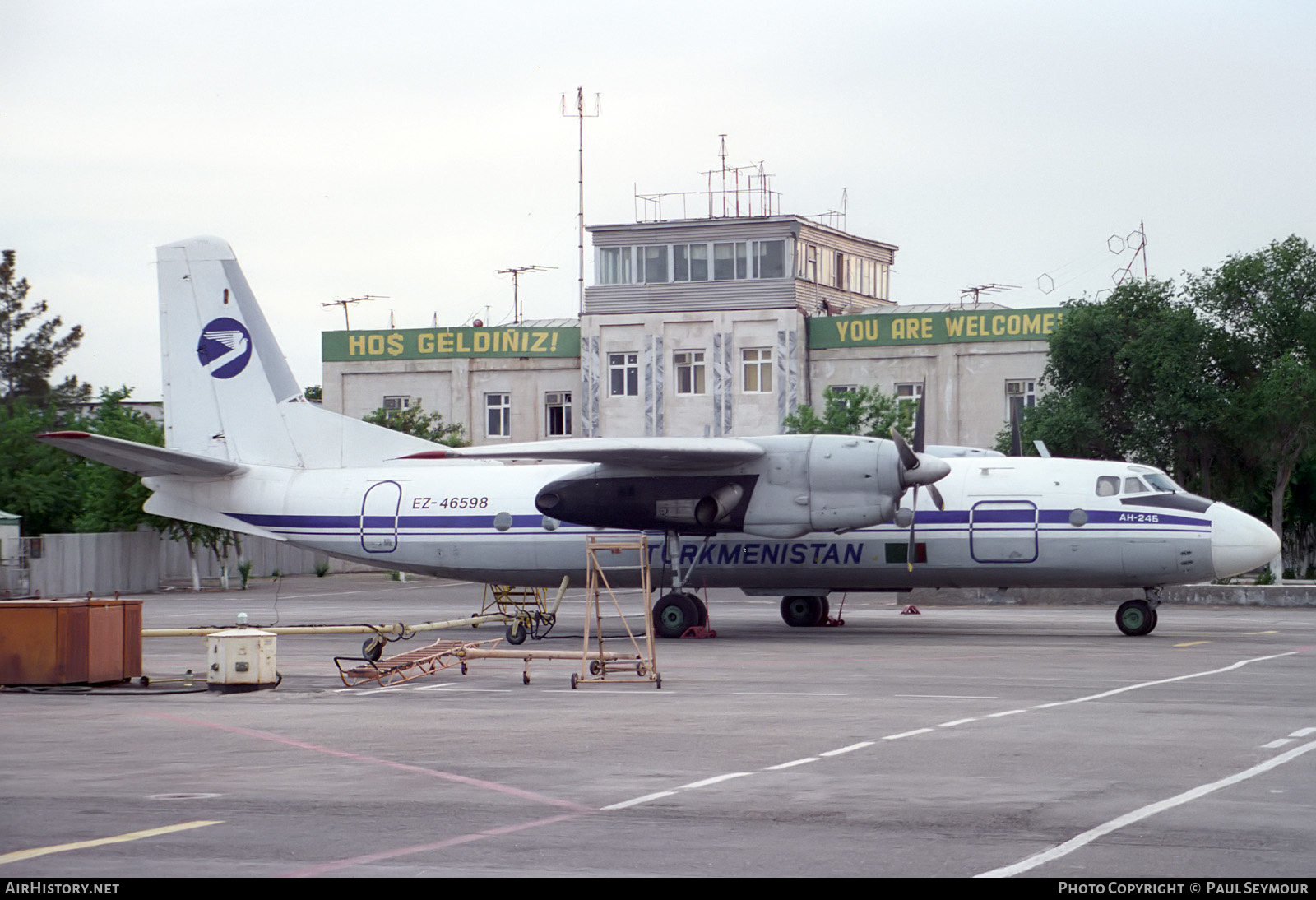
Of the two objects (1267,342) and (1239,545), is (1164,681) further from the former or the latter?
(1267,342)

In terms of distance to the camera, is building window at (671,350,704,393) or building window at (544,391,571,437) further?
building window at (544,391,571,437)

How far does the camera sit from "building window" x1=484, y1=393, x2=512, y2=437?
63.5 metres

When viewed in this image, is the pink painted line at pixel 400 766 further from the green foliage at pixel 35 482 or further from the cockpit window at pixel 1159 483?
the green foliage at pixel 35 482

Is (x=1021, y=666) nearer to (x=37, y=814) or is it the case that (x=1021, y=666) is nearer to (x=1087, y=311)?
(x=37, y=814)

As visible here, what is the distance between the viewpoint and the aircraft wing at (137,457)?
80.1ft

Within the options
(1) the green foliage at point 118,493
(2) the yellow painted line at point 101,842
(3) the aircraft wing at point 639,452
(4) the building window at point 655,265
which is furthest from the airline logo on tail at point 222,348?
(4) the building window at point 655,265

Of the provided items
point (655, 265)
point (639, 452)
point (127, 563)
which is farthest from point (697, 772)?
point (655, 265)

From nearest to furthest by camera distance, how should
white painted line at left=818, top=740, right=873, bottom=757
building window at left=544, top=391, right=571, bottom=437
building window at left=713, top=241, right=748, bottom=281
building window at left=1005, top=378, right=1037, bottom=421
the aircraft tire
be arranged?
white painted line at left=818, top=740, right=873, bottom=757 < the aircraft tire < building window at left=1005, top=378, right=1037, bottom=421 < building window at left=713, top=241, right=748, bottom=281 < building window at left=544, top=391, right=571, bottom=437

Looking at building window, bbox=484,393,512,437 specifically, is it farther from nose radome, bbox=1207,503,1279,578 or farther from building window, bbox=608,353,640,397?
nose radome, bbox=1207,503,1279,578

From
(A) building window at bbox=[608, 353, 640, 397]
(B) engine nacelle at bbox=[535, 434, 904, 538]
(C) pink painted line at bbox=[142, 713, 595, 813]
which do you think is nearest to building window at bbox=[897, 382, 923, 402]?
(A) building window at bbox=[608, 353, 640, 397]

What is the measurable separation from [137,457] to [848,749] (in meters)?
18.2

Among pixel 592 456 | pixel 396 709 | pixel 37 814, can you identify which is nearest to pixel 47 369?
pixel 592 456

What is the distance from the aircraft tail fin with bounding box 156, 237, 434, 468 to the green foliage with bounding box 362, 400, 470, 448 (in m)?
27.7

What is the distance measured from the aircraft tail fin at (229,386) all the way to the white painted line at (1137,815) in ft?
68.1
